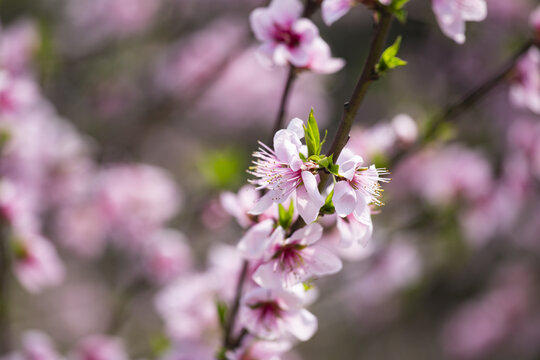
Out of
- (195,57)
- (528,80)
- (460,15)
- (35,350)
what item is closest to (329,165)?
Result: (460,15)

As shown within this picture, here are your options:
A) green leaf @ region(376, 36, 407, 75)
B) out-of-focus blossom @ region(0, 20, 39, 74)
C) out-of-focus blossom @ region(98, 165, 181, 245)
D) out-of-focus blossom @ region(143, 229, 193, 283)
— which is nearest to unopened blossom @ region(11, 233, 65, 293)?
out-of-focus blossom @ region(143, 229, 193, 283)

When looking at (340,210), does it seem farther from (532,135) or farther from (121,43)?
(121,43)

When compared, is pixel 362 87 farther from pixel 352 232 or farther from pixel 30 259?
pixel 30 259

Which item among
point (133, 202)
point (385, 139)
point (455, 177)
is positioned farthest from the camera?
point (133, 202)

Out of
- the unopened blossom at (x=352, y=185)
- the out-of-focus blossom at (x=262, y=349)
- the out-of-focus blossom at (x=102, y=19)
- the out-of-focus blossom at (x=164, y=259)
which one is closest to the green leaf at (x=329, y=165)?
the unopened blossom at (x=352, y=185)

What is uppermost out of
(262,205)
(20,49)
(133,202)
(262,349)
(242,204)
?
(20,49)

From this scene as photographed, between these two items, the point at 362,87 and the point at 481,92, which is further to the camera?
the point at 481,92

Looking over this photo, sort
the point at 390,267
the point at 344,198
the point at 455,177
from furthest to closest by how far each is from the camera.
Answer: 1. the point at 390,267
2. the point at 455,177
3. the point at 344,198

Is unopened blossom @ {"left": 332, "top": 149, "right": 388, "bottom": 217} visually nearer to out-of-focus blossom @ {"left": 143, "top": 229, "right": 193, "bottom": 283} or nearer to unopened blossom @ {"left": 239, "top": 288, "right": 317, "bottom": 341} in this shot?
unopened blossom @ {"left": 239, "top": 288, "right": 317, "bottom": 341}
